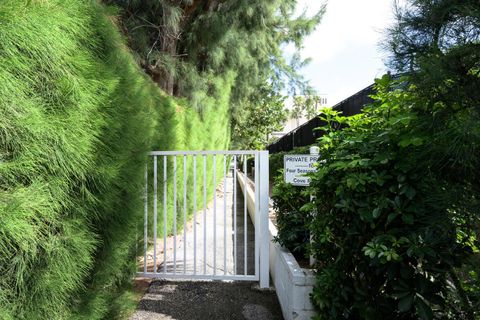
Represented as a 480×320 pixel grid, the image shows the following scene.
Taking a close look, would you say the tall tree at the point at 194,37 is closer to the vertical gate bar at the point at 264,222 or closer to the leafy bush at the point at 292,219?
the vertical gate bar at the point at 264,222

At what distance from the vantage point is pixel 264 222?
11.9 ft

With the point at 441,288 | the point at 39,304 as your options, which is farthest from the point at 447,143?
the point at 39,304

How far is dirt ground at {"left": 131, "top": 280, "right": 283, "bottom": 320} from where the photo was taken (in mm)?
3082

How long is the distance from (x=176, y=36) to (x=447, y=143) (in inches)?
213

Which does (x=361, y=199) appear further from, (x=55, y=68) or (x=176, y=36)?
(x=176, y=36)

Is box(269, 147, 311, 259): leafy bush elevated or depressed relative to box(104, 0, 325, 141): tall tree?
depressed

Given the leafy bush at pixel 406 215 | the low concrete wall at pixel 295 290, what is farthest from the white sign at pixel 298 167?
the leafy bush at pixel 406 215

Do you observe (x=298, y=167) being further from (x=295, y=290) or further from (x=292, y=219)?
(x=295, y=290)

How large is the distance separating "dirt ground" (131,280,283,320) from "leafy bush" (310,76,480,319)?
114cm

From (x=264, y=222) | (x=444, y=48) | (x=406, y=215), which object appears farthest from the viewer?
(x=264, y=222)

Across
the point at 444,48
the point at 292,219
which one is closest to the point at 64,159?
the point at 444,48

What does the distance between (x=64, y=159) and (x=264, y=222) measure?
2.30 m

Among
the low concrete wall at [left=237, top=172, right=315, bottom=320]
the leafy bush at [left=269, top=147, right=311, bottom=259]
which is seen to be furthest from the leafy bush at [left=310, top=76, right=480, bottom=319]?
the leafy bush at [left=269, top=147, right=311, bottom=259]

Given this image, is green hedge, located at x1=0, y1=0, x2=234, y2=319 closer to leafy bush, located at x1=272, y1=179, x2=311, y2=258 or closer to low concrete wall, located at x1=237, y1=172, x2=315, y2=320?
low concrete wall, located at x1=237, y1=172, x2=315, y2=320
